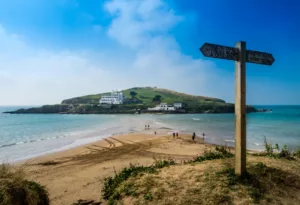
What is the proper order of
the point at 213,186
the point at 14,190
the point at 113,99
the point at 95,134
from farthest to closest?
the point at 113,99
the point at 95,134
the point at 213,186
the point at 14,190

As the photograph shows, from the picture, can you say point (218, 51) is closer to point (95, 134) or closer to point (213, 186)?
point (213, 186)

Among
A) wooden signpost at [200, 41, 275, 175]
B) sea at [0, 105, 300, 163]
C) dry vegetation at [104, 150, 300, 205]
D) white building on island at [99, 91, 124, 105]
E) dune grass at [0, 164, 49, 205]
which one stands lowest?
sea at [0, 105, 300, 163]

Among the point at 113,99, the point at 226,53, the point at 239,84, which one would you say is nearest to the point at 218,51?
the point at 226,53

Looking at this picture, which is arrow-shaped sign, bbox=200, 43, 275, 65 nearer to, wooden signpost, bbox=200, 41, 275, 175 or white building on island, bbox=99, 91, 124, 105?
wooden signpost, bbox=200, 41, 275, 175

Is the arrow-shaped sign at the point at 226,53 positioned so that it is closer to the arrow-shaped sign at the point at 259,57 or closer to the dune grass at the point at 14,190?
the arrow-shaped sign at the point at 259,57

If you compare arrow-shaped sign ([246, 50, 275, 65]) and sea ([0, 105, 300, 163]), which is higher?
arrow-shaped sign ([246, 50, 275, 65])

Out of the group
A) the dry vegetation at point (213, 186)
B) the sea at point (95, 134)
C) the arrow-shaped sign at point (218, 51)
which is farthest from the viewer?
the sea at point (95, 134)

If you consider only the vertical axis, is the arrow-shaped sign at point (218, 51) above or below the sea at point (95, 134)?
above

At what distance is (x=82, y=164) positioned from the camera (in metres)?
15.1

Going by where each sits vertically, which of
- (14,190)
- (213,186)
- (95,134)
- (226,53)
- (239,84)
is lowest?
(95,134)

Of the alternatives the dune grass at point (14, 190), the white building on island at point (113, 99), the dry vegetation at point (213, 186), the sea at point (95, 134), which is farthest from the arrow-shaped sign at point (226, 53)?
the white building on island at point (113, 99)

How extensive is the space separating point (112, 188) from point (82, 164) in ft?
31.8

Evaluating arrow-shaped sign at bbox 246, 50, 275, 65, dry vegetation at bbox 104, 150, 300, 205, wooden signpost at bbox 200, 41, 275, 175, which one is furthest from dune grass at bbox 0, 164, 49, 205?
arrow-shaped sign at bbox 246, 50, 275, 65

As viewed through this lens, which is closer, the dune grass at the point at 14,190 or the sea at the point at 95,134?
the dune grass at the point at 14,190
